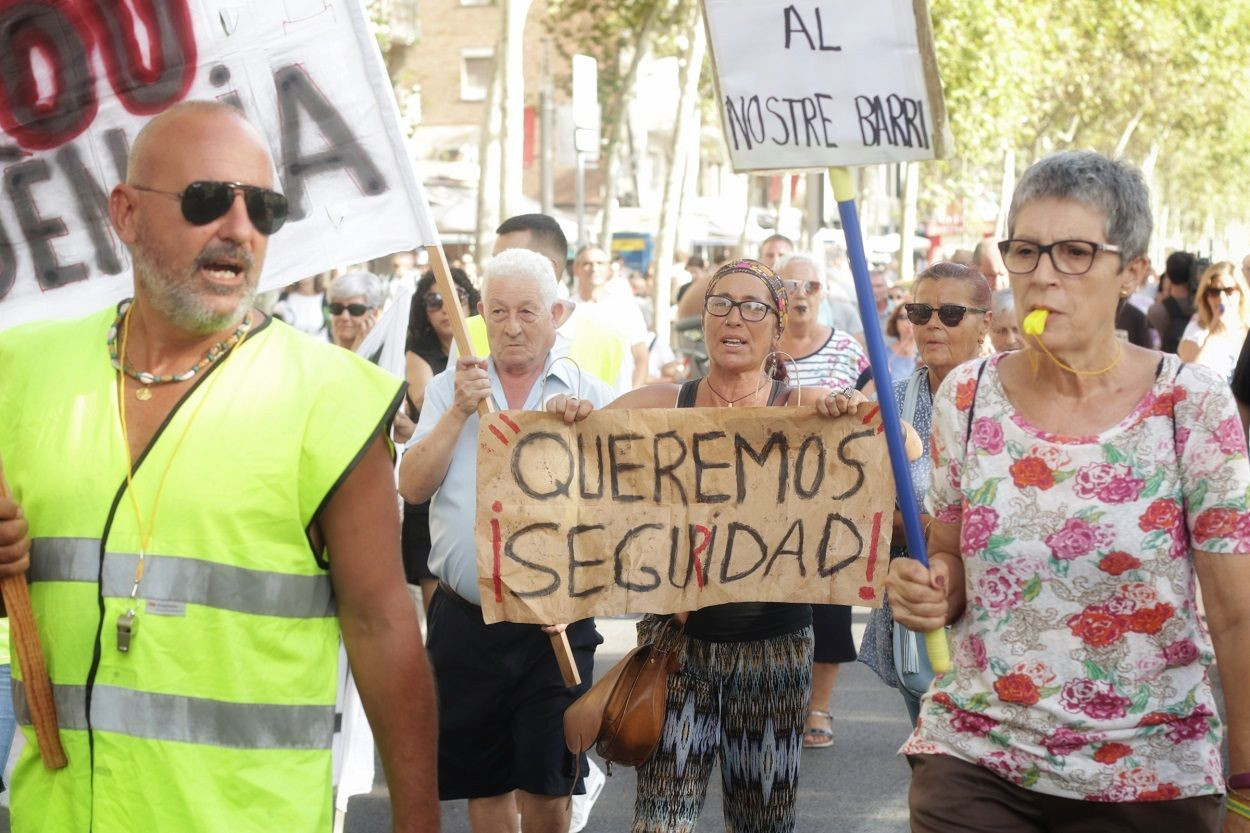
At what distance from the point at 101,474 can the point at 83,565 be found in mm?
146

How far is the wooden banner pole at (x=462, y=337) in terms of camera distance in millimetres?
4535

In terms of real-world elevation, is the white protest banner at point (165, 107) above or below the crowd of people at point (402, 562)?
above

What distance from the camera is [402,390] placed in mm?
2932

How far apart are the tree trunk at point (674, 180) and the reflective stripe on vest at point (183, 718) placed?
20070mm

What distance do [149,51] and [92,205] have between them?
44cm

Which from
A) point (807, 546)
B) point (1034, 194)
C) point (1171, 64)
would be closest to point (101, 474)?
point (1034, 194)

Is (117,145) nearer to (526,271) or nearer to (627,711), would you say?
(526,271)

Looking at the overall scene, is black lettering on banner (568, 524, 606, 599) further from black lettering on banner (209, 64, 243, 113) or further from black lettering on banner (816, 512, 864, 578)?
black lettering on banner (209, 64, 243, 113)

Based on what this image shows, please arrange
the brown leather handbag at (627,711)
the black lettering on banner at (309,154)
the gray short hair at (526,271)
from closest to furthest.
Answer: the black lettering on banner at (309,154), the brown leather handbag at (627,711), the gray short hair at (526,271)

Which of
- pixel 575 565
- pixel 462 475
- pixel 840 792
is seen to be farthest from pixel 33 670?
pixel 840 792

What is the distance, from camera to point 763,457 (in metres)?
4.64

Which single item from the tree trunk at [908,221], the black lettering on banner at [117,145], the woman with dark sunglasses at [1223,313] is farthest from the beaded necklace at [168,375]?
the tree trunk at [908,221]

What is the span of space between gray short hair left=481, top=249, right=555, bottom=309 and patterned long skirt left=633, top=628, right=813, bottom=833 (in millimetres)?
1283

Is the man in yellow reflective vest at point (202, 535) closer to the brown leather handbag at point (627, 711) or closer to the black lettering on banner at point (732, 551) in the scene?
the brown leather handbag at point (627, 711)
